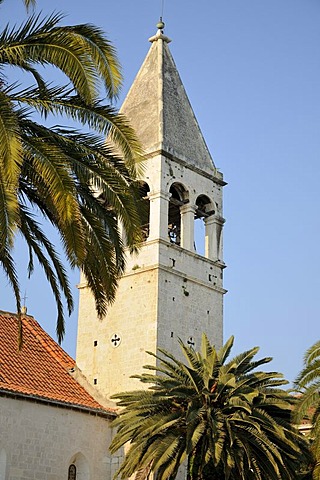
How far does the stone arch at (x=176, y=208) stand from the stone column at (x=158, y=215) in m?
0.92

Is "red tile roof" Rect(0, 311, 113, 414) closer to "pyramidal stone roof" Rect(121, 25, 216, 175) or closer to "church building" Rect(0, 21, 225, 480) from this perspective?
"church building" Rect(0, 21, 225, 480)

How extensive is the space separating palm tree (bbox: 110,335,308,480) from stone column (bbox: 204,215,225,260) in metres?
8.02

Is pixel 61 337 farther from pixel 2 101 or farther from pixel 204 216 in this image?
pixel 204 216

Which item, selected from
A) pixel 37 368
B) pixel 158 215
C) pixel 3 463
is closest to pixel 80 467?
pixel 3 463

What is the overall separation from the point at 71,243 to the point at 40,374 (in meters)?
13.2

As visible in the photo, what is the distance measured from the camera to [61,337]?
17266 millimetres

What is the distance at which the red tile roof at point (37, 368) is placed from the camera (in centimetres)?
2447

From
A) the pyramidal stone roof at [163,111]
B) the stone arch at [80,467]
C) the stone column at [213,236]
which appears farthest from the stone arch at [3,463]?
the pyramidal stone roof at [163,111]

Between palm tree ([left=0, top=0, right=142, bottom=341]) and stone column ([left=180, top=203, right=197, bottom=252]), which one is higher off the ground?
stone column ([left=180, top=203, right=197, bottom=252])

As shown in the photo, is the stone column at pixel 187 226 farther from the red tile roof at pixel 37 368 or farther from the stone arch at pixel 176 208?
the red tile roof at pixel 37 368

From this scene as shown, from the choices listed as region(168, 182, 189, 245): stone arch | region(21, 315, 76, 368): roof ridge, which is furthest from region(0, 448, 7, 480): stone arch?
region(168, 182, 189, 245): stone arch

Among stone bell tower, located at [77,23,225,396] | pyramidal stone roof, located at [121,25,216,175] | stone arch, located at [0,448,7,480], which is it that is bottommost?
stone arch, located at [0,448,7,480]

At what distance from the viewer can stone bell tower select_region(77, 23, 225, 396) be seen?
27984mm

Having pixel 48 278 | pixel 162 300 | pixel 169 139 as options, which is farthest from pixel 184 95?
pixel 48 278
